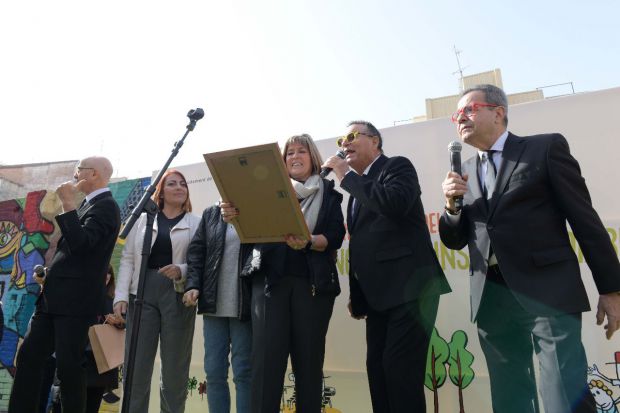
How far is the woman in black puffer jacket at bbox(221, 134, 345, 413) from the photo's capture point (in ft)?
7.63

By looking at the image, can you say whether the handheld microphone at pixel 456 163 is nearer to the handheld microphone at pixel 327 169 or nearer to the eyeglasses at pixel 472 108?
the eyeglasses at pixel 472 108

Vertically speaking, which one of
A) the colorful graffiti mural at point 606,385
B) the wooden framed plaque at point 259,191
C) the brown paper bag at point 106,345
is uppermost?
the wooden framed plaque at point 259,191

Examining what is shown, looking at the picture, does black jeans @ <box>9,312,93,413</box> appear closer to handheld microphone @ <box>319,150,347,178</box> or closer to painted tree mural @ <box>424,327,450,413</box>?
handheld microphone @ <box>319,150,347,178</box>

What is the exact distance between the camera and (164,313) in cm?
316

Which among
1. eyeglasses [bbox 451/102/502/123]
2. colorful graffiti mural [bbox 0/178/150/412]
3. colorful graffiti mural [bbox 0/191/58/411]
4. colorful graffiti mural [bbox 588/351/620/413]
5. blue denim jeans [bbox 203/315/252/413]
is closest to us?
eyeglasses [bbox 451/102/502/123]

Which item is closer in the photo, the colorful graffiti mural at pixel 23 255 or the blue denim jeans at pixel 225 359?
the blue denim jeans at pixel 225 359

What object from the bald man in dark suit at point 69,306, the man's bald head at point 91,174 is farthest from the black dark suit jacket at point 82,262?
the man's bald head at point 91,174

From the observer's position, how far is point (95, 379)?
3521 millimetres

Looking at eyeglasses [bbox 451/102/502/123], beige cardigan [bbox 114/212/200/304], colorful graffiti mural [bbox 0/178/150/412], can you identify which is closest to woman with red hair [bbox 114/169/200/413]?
beige cardigan [bbox 114/212/200/304]

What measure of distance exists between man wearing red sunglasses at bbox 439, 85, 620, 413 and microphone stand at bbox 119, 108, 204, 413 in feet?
5.15

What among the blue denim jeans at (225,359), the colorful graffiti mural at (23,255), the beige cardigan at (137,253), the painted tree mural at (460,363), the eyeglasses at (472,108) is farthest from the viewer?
the colorful graffiti mural at (23,255)

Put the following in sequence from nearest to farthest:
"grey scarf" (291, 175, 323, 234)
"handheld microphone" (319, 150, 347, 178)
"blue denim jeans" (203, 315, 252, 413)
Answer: "handheld microphone" (319, 150, 347, 178), "grey scarf" (291, 175, 323, 234), "blue denim jeans" (203, 315, 252, 413)

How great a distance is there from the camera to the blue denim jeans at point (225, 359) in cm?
300

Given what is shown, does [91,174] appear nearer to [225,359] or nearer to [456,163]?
[225,359]
